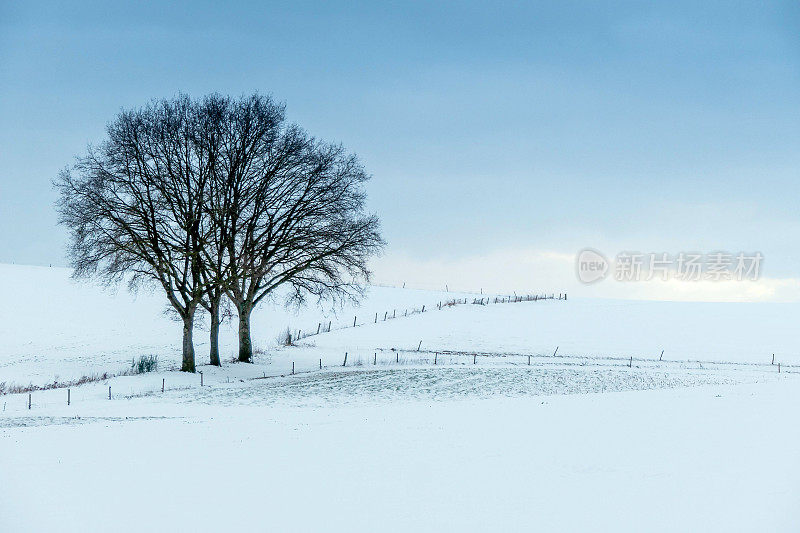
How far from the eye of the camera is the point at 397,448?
52.7ft

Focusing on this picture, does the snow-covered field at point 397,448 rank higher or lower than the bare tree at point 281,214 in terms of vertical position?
lower

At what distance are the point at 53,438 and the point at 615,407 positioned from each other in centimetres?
1541

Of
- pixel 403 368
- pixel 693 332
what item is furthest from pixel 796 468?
pixel 693 332

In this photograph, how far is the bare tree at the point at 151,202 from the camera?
1353 inches

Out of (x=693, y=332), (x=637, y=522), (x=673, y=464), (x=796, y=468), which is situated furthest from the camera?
(x=693, y=332)

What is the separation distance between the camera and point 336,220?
127 ft

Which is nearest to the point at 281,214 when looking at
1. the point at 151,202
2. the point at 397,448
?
the point at 151,202

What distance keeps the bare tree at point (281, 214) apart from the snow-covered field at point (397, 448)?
Result: 488 cm

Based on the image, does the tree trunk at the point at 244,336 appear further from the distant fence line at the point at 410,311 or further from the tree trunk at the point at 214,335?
the distant fence line at the point at 410,311

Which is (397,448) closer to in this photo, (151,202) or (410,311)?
(151,202)

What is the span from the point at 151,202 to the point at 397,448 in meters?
23.9

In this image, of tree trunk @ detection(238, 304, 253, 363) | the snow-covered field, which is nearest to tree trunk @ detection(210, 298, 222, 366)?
the snow-covered field

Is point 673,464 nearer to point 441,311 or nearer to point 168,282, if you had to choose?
point 168,282

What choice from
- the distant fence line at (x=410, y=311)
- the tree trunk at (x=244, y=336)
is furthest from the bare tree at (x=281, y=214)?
the distant fence line at (x=410, y=311)
